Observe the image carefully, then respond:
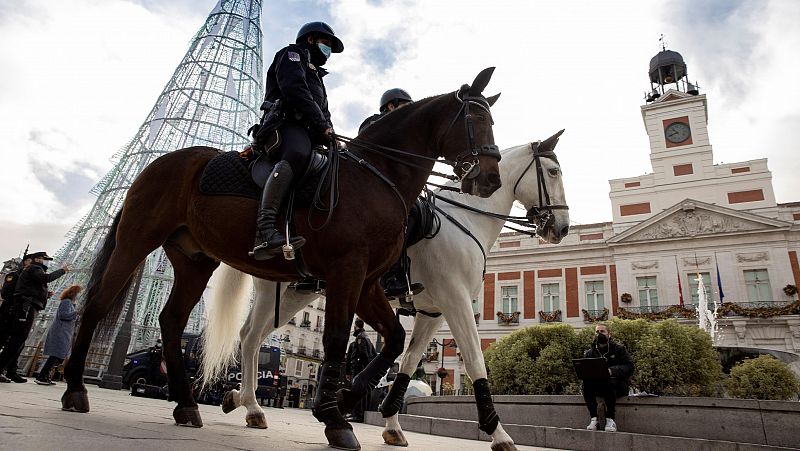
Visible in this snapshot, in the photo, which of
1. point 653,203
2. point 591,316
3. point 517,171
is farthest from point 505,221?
point 653,203

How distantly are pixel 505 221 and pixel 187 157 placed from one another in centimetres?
302

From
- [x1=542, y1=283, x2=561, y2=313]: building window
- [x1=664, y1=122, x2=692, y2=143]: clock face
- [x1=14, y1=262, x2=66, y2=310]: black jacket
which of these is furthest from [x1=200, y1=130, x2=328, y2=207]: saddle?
[x1=664, y1=122, x2=692, y2=143]: clock face

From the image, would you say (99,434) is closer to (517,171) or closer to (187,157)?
(187,157)

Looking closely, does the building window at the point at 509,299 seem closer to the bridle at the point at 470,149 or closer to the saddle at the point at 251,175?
the bridle at the point at 470,149

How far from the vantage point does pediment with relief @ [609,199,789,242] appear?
1160 inches

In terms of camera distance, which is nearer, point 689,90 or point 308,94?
point 308,94

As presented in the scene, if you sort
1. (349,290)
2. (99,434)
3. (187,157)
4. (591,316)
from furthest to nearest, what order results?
1. (591,316)
2. (187,157)
3. (349,290)
4. (99,434)

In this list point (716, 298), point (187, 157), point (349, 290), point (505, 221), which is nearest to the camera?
point (349, 290)

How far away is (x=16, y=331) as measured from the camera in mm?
7184

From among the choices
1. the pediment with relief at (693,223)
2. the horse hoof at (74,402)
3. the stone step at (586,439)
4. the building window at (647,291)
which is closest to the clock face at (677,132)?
the pediment with relief at (693,223)

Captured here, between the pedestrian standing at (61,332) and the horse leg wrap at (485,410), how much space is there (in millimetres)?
7468

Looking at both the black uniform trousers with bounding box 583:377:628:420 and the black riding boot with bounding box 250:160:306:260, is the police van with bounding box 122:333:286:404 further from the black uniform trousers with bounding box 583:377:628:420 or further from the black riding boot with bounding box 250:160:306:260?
the black riding boot with bounding box 250:160:306:260

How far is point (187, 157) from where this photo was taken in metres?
3.92


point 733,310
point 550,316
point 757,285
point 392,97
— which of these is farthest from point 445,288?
point 757,285
